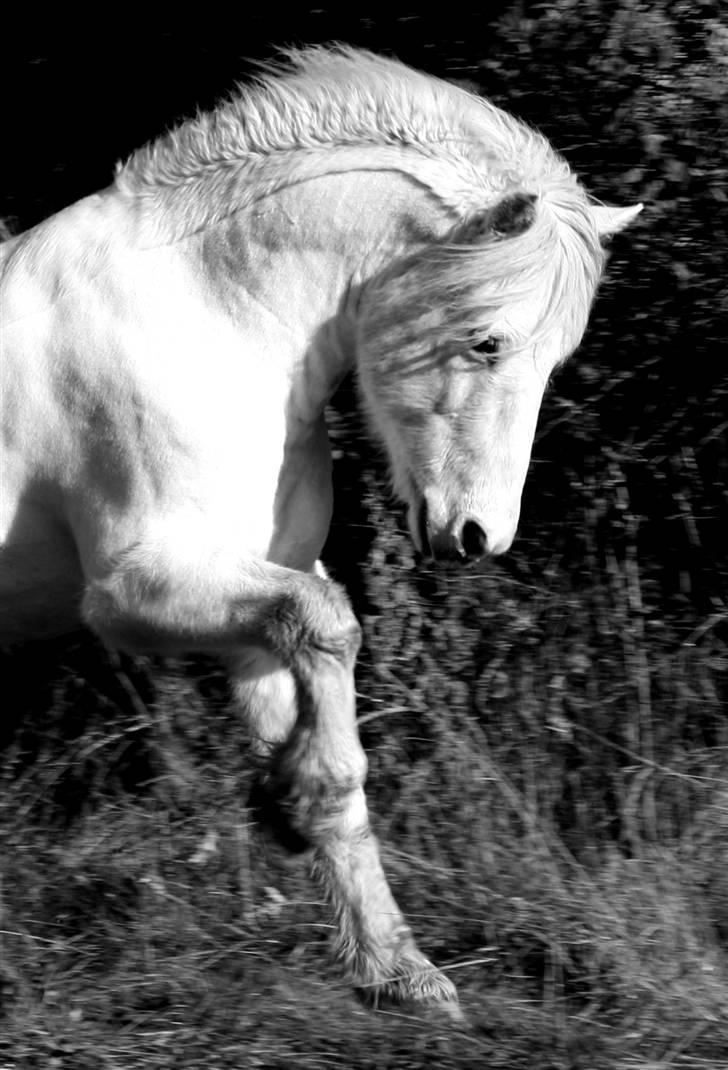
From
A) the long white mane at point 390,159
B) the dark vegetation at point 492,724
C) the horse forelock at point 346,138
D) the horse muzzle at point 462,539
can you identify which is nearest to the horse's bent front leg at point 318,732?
the dark vegetation at point 492,724

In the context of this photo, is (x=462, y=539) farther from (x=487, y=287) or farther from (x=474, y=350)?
(x=487, y=287)

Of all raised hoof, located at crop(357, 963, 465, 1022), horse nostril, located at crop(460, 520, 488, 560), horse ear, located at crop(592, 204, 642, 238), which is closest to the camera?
raised hoof, located at crop(357, 963, 465, 1022)

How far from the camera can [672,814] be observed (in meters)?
4.23

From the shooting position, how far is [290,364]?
379cm

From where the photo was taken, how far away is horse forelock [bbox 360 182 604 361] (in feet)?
11.8

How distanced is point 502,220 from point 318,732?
1.33 m

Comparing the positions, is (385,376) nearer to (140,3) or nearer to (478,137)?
(478,137)

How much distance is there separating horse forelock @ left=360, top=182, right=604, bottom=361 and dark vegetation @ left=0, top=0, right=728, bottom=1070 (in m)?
1.28

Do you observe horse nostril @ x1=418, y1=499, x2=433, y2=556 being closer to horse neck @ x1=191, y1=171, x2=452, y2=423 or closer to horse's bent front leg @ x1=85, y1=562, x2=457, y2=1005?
horse's bent front leg @ x1=85, y1=562, x2=457, y2=1005

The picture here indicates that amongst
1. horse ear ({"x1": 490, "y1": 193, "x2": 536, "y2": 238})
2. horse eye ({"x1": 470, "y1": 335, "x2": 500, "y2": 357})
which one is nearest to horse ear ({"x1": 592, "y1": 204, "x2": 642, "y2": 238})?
horse ear ({"x1": 490, "y1": 193, "x2": 536, "y2": 238})

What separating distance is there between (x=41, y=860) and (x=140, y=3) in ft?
10.7

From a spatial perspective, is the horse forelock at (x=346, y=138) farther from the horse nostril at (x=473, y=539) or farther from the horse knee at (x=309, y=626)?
the horse knee at (x=309, y=626)

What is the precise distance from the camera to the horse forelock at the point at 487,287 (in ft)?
11.8

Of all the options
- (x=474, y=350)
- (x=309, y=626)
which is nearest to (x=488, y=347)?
(x=474, y=350)
